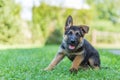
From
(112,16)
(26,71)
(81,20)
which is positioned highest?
(26,71)

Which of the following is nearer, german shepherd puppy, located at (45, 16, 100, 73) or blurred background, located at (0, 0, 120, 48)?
german shepherd puppy, located at (45, 16, 100, 73)

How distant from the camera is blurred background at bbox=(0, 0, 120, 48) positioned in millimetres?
23156

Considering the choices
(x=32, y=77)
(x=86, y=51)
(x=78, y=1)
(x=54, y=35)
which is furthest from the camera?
(x=78, y=1)

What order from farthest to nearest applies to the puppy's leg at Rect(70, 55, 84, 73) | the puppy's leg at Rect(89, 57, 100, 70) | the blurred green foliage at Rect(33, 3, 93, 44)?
1. the blurred green foliage at Rect(33, 3, 93, 44)
2. the puppy's leg at Rect(89, 57, 100, 70)
3. the puppy's leg at Rect(70, 55, 84, 73)

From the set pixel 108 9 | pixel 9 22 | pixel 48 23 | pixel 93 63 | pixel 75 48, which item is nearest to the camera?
pixel 75 48

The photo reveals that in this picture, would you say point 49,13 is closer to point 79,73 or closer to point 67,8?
point 67,8

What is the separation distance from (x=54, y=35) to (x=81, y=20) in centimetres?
463

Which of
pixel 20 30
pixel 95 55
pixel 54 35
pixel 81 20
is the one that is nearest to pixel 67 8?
pixel 81 20

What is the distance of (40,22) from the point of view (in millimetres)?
26641

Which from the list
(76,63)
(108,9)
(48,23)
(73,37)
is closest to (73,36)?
(73,37)

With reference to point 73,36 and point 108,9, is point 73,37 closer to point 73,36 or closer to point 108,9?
point 73,36

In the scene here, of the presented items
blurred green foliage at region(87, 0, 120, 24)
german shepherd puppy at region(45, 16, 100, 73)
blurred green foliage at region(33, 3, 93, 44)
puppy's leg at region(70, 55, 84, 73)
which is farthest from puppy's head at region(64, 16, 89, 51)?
blurred green foliage at region(87, 0, 120, 24)

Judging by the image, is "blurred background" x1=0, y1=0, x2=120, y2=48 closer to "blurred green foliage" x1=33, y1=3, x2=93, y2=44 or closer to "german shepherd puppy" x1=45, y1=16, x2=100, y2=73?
"blurred green foliage" x1=33, y1=3, x2=93, y2=44

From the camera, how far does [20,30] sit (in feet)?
79.5
